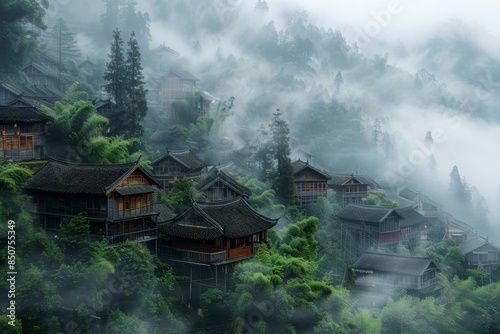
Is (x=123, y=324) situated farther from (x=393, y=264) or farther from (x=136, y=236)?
(x=393, y=264)

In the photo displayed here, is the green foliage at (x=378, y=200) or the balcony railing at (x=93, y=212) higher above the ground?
the balcony railing at (x=93, y=212)

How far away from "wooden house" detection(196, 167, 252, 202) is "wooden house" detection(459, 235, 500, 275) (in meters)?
28.6

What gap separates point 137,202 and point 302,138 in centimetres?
6425

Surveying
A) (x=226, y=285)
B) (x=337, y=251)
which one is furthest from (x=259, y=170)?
(x=226, y=285)

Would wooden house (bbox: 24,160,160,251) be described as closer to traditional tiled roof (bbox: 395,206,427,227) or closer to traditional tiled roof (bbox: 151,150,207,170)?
traditional tiled roof (bbox: 151,150,207,170)

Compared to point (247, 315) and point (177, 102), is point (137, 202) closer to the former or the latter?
point (247, 315)

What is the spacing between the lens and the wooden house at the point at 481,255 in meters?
63.2

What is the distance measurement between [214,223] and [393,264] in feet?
73.4

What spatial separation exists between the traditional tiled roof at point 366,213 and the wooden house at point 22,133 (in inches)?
1239

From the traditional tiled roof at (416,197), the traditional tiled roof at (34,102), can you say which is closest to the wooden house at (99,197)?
the traditional tiled roof at (34,102)

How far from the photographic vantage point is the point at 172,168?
53.7 meters

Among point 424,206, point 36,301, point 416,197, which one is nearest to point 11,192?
point 36,301

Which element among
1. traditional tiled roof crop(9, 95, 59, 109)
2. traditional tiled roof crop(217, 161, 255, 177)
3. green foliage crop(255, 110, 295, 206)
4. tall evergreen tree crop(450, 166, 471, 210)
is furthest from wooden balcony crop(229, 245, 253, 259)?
tall evergreen tree crop(450, 166, 471, 210)

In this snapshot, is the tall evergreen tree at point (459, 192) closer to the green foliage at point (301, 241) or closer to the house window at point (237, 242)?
the green foliage at point (301, 241)
